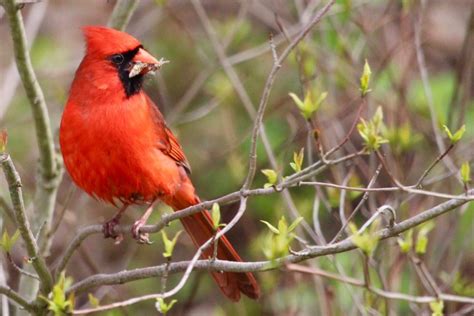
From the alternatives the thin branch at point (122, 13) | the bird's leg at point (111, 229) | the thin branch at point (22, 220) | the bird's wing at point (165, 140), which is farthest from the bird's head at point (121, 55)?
the thin branch at point (22, 220)

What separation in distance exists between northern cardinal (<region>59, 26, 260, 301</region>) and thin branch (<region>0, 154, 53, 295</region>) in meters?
0.42

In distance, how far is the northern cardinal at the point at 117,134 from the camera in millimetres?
3543

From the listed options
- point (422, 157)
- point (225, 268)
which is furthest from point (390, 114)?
point (225, 268)

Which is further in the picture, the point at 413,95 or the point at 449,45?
the point at 449,45

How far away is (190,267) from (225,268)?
0.13m

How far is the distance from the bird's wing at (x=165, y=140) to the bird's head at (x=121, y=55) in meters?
0.18

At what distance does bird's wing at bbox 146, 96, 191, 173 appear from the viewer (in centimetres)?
381

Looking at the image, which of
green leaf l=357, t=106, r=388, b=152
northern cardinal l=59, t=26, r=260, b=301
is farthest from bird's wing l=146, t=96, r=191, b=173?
green leaf l=357, t=106, r=388, b=152

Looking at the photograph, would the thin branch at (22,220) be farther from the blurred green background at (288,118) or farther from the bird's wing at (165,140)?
the bird's wing at (165,140)

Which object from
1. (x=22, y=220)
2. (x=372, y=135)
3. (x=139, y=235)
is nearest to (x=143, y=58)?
(x=139, y=235)

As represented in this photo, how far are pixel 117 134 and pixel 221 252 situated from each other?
596mm

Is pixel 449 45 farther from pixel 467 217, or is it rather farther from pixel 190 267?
pixel 190 267

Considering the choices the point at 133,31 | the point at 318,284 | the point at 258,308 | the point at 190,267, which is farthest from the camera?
the point at 133,31

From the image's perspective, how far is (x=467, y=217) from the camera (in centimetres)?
493
